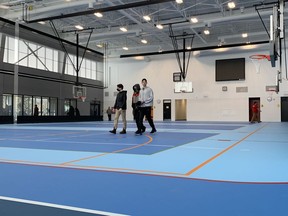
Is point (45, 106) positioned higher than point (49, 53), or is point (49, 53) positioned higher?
point (49, 53)

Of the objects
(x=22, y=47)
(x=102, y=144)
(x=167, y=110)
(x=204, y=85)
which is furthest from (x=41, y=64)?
(x=102, y=144)

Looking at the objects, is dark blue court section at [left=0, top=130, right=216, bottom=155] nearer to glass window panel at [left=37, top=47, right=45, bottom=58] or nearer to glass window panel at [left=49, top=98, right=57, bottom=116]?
glass window panel at [left=37, top=47, right=45, bottom=58]

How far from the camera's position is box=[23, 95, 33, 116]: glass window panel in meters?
29.9

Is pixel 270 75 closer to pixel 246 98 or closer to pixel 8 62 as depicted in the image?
pixel 246 98

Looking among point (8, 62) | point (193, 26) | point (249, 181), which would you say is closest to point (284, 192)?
point (249, 181)

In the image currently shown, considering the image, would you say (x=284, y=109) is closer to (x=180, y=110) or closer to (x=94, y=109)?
(x=180, y=110)

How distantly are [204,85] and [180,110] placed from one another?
4.39 metres

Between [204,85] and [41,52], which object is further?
[204,85]

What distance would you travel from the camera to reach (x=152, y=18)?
2770 cm

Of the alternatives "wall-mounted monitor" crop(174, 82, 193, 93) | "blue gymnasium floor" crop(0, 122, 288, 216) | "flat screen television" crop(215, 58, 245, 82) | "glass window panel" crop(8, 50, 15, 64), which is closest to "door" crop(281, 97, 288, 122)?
"flat screen television" crop(215, 58, 245, 82)

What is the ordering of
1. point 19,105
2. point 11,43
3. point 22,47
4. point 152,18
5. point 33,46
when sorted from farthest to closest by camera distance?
point 33,46, point 22,47, point 19,105, point 11,43, point 152,18

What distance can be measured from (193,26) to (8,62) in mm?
17062

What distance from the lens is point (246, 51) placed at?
3456 centimetres

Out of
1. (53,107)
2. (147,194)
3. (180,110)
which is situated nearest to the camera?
(147,194)
